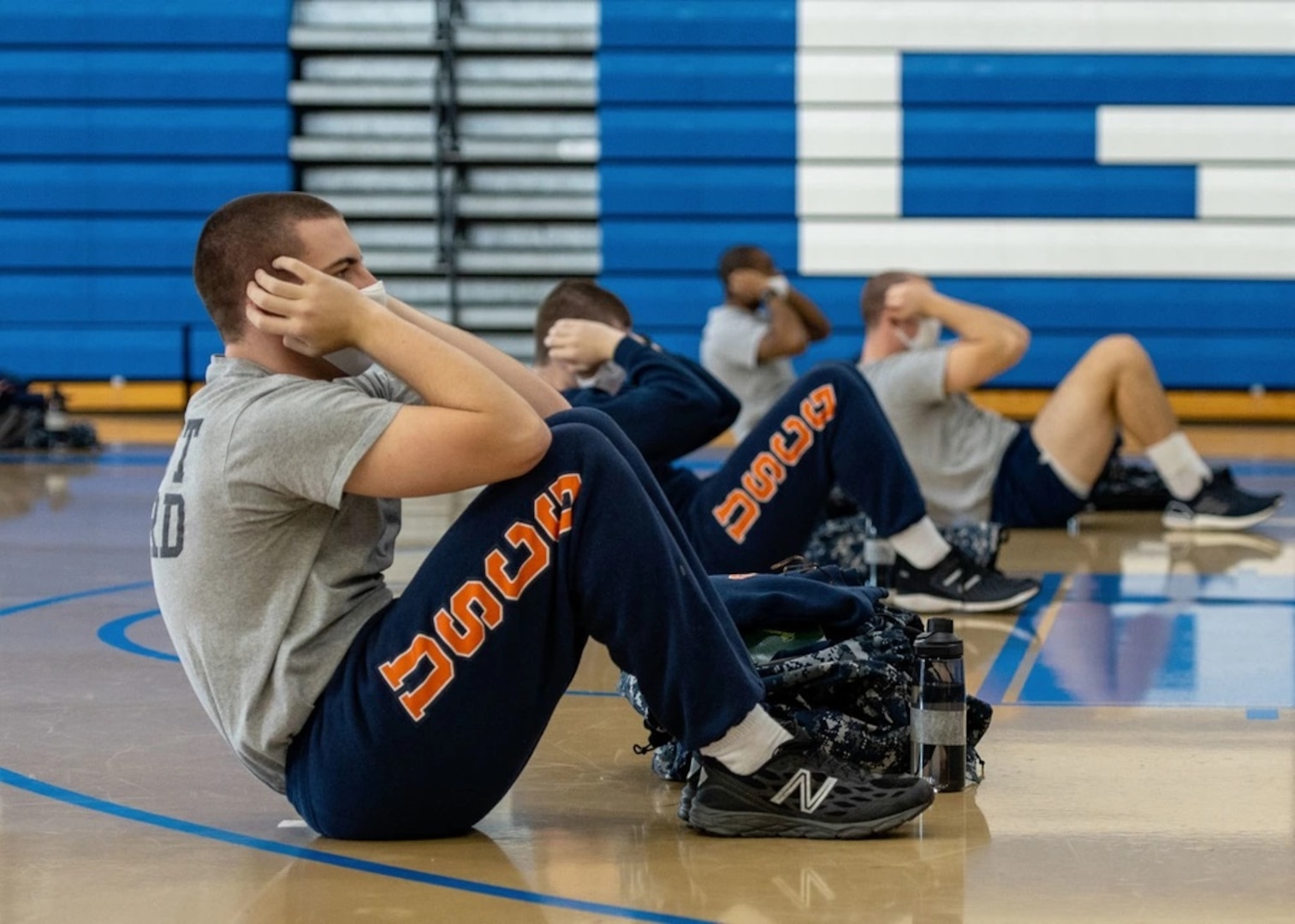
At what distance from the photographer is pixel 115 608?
446 centimetres

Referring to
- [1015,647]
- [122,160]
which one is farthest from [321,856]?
[122,160]

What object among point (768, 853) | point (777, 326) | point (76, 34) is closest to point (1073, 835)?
point (768, 853)

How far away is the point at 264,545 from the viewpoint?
A: 223cm

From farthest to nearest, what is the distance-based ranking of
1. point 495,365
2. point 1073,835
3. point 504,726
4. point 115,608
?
1. point 115,608
2. point 495,365
3. point 1073,835
4. point 504,726

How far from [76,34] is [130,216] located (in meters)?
1.05

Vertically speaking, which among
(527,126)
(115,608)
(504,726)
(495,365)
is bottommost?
(115,608)

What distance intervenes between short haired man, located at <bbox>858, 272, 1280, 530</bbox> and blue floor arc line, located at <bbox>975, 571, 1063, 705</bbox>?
0.52 meters

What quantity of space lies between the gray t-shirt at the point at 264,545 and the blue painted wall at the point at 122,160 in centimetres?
835

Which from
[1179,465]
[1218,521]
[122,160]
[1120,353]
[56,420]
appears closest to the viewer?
[1120,353]

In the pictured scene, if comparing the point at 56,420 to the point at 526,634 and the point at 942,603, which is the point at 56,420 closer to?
the point at 942,603

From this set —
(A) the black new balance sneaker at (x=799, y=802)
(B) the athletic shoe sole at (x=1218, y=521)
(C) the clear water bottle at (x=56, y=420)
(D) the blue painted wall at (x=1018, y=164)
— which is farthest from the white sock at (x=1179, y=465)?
(C) the clear water bottle at (x=56, y=420)

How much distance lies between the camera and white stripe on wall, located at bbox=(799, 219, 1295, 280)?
33.5 ft

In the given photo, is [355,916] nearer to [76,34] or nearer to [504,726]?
[504,726]

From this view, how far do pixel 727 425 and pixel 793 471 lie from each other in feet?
0.58
